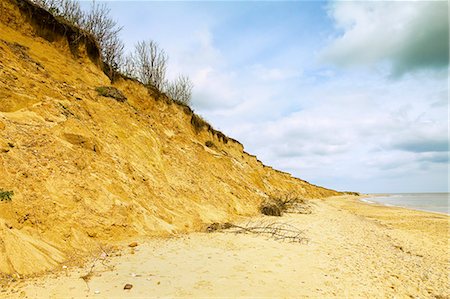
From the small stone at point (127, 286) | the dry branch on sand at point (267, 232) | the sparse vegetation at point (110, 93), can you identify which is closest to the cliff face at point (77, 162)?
the sparse vegetation at point (110, 93)

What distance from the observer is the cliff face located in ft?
19.9

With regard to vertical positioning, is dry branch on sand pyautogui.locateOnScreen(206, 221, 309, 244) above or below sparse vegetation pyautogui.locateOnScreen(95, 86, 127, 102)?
below

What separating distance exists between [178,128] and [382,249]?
11740mm

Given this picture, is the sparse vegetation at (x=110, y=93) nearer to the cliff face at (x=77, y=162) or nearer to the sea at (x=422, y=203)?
the cliff face at (x=77, y=162)

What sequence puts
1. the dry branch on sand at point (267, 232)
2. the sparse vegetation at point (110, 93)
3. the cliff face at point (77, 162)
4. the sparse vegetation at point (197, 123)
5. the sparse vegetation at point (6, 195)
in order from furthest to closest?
the sparse vegetation at point (197, 123)
the sparse vegetation at point (110, 93)
the dry branch on sand at point (267, 232)
the cliff face at point (77, 162)
the sparse vegetation at point (6, 195)

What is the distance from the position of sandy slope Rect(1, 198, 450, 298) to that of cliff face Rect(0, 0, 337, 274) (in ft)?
2.93

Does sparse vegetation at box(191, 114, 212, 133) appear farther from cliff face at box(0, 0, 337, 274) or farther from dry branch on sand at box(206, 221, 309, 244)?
dry branch on sand at box(206, 221, 309, 244)

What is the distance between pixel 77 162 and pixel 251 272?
559 centimetres

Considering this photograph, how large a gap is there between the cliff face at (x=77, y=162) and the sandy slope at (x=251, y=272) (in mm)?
893

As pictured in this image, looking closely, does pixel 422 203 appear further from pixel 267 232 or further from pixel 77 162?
pixel 77 162

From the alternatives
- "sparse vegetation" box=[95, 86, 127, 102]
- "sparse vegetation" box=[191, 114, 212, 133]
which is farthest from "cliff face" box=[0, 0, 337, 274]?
"sparse vegetation" box=[191, 114, 212, 133]

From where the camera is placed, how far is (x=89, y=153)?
29.2ft

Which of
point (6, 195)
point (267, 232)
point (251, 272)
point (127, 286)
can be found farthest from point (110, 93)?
point (251, 272)

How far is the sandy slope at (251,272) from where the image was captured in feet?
15.0
